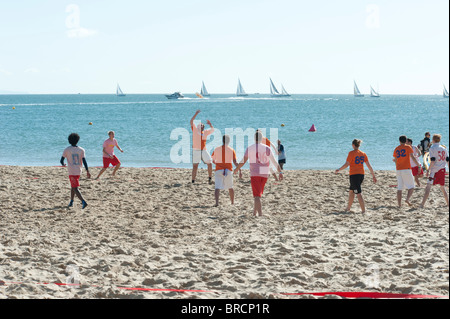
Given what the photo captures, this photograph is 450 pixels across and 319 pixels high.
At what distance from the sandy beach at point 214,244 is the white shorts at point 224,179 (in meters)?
0.45

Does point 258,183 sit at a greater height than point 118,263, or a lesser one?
greater

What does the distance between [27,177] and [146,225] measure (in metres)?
7.03

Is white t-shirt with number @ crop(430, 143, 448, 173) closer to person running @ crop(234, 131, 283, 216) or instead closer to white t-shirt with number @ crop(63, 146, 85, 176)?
person running @ crop(234, 131, 283, 216)

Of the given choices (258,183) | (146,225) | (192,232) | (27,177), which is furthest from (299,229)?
(27,177)

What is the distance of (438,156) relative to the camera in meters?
8.84

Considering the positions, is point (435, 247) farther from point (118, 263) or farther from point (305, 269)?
point (118, 263)

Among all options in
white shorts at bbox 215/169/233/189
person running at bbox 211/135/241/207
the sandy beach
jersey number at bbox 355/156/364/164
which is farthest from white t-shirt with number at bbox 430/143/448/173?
white shorts at bbox 215/169/233/189

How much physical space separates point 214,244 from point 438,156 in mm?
4624

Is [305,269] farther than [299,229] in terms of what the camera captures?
No

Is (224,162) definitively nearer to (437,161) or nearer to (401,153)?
(401,153)

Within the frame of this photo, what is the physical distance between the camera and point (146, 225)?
26.4ft
